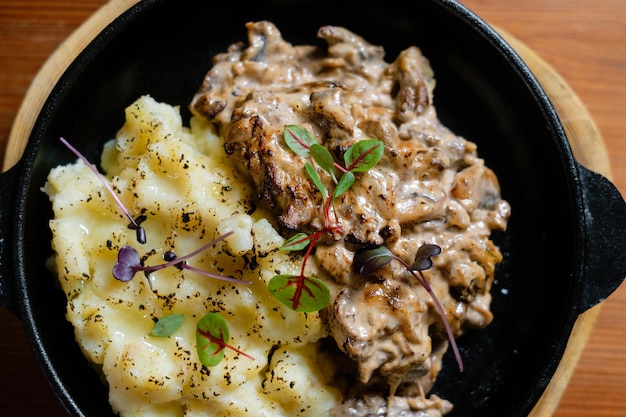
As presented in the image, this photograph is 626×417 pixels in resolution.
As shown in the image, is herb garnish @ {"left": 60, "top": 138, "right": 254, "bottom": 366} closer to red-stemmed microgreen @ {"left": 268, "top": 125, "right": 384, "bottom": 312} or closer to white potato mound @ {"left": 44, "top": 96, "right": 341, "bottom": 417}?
white potato mound @ {"left": 44, "top": 96, "right": 341, "bottom": 417}

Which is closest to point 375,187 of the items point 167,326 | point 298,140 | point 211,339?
point 298,140

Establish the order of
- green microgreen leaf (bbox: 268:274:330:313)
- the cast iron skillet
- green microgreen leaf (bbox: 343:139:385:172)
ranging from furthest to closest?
the cast iron skillet
green microgreen leaf (bbox: 343:139:385:172)
green microgreen leaf (bbox: 268:274:330:313)

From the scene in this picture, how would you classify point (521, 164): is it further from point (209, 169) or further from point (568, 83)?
point (209, 169)

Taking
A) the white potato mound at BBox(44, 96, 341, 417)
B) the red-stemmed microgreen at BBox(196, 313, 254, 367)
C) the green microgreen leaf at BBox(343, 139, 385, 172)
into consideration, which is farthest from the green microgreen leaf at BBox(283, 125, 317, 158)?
the red-stemmed microgreen at BBox(196, 313, 254, 367)

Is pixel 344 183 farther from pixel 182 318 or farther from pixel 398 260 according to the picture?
pixel 182 318

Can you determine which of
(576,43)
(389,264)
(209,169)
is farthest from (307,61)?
(576,43)

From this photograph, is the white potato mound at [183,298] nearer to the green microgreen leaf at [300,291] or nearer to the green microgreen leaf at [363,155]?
the green microgreen leaf at [300,291]
